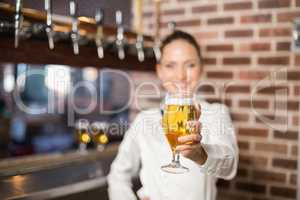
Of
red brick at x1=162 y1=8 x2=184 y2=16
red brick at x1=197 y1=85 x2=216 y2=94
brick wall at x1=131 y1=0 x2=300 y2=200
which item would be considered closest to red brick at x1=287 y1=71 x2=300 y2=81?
brick wall at x1=131 y1=0 x2=300 y2=200

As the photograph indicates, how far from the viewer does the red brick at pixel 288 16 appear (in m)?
1.44

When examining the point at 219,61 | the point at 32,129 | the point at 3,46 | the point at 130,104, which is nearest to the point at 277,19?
the point at 219,61

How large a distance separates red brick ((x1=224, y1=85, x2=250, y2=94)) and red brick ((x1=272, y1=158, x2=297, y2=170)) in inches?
11.7

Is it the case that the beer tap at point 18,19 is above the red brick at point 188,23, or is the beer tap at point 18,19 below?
below

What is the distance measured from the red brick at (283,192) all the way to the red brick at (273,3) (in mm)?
703

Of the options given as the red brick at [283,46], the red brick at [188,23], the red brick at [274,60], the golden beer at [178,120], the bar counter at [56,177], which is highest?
the red brick at [188,23]

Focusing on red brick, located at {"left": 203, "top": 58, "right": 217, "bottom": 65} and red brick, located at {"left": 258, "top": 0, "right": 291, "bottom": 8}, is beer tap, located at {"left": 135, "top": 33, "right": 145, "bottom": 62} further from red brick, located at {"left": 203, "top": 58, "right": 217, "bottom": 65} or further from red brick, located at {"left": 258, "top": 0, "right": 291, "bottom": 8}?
red brick, located at {"left": 258, "top": 0, "right": 291, "bottom": 8}

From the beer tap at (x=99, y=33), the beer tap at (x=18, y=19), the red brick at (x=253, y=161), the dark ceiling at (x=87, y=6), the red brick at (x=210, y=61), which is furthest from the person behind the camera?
the red brick at (x=210, y=61)

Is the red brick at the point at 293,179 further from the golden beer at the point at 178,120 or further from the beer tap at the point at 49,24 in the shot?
the beer tap at the point at 49,24

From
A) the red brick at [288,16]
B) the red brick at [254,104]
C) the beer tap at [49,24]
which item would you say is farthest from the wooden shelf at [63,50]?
the red brick at [288,16]

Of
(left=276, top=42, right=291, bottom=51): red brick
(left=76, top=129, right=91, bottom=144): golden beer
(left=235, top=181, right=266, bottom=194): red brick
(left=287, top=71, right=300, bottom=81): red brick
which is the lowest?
(left=235, top=181, right=266, bottom=194): red brick

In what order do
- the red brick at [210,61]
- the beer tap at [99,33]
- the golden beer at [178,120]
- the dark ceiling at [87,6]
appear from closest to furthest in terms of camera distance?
1. the golden beer at [178,120]
2. the dark ceiling at [87,6]
3. the beer tap at [99,33]
4. the red brick at [210,61]

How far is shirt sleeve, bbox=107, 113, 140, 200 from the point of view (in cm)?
121

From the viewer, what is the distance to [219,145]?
1.01m
